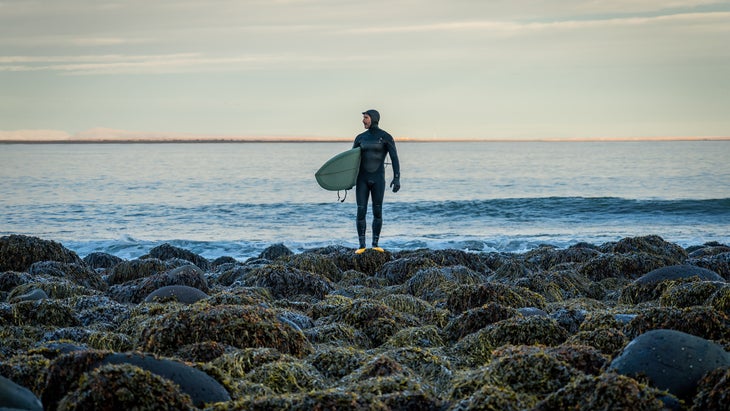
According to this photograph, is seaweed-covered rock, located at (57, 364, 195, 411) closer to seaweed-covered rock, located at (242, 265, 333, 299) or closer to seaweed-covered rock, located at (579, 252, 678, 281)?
seaweed-covered rock, located at (242, 265, 333, 299)

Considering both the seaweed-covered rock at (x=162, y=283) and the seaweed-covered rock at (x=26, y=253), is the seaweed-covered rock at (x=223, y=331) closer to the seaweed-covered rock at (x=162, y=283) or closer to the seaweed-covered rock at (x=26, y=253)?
the seaweed-covered rock at (x=162, y=283)

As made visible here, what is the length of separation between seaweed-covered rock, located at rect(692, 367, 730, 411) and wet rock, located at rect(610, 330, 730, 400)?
12 cm

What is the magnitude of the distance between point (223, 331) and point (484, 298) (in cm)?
279

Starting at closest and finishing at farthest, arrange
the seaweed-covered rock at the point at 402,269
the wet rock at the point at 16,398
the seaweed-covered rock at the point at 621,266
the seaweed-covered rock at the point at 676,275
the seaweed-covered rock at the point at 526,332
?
the wet rock at the point at 16,398
the seaweed-covered rock at the point at 526,332
the seaweed-covered rock at the point at 676,275
the seaweed-covered rock at the point at 621,266
the seaweed-covered rock at the point at 402,269

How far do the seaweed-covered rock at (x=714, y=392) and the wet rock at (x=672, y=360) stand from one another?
0.12 m

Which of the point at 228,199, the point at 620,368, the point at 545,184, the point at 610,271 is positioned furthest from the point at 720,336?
the point at 545,184

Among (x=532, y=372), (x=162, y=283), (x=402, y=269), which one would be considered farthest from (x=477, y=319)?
(x=402, y=269)

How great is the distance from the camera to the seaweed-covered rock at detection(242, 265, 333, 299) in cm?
870

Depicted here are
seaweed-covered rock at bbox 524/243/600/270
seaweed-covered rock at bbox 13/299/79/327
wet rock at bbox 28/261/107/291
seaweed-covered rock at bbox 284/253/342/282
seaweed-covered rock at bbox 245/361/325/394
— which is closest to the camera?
seaweed-covered rock at bbox 245/361/325/394

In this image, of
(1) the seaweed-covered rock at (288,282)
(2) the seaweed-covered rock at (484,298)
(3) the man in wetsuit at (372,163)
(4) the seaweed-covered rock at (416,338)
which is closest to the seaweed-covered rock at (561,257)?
(3) the man in wetsuit at (372,163)

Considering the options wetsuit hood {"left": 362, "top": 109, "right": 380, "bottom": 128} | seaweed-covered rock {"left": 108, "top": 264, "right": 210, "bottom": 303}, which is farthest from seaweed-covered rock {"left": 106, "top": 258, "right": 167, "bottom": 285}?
wetsuit hood {"left": 362, "top": 109, "right": 380, "bottom": 128}

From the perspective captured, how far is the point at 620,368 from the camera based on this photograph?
4.00 meters

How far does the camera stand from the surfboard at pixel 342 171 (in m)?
12.1

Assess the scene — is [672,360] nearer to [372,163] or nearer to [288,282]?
[288,282]
